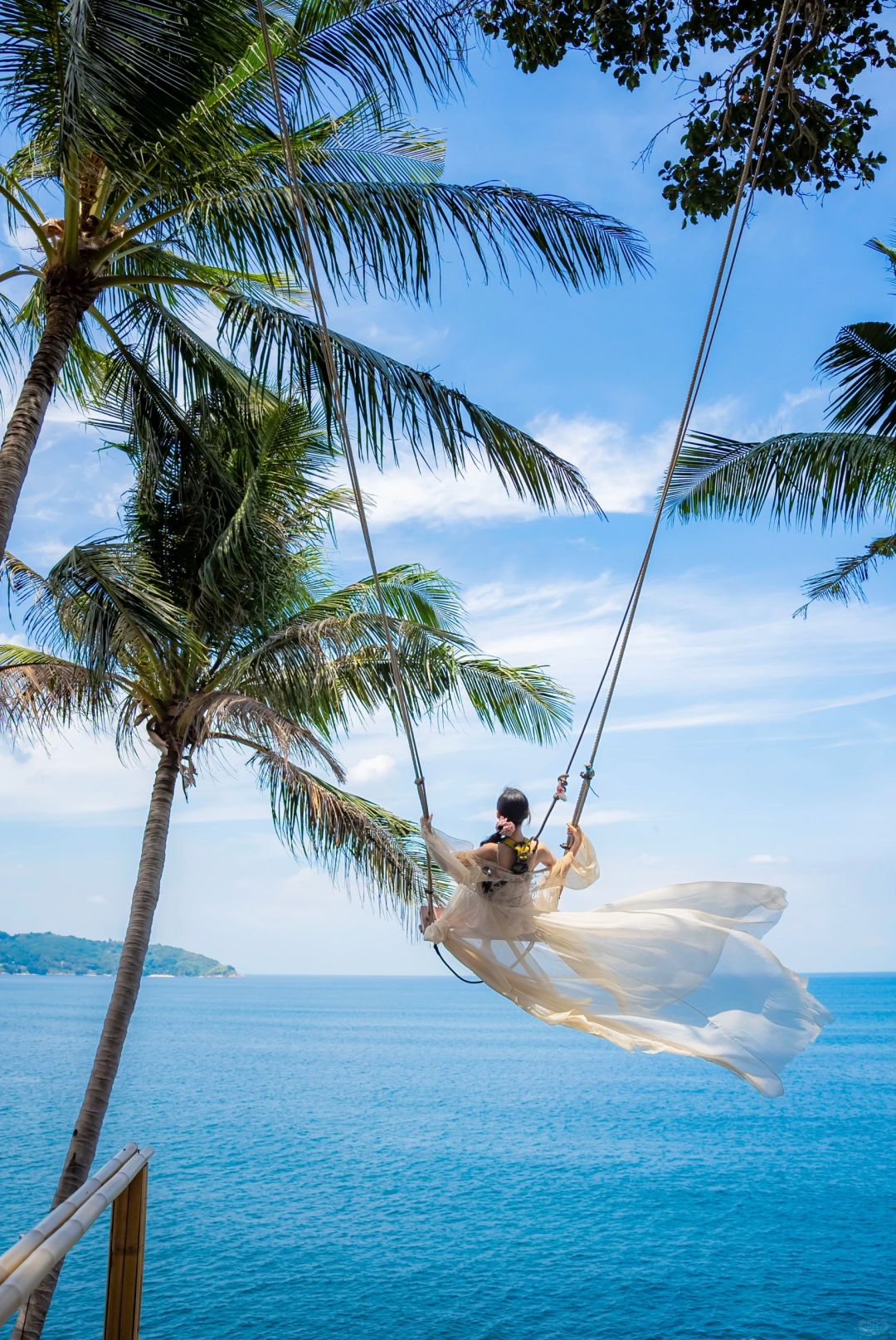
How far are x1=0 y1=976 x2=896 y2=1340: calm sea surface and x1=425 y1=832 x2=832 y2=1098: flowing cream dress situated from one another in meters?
11.0

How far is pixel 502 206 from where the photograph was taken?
4.97 metres

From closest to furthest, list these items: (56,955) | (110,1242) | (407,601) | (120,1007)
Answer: (110,1242) < (120,1007) < (407,601) < (56,955)

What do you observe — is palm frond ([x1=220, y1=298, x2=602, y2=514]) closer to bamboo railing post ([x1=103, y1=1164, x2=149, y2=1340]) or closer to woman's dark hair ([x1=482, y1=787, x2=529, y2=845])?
woman's dark hair ([x1=482, y1=787, x2=529, y2=845])

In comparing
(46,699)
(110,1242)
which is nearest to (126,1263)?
(110,1242)

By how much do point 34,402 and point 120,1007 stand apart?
3395 mm

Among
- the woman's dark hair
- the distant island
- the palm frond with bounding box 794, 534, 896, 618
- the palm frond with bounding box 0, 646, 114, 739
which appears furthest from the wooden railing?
the distant island

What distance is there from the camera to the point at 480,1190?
75.0 feet

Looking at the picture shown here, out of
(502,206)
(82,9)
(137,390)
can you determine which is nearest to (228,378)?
(137,390)

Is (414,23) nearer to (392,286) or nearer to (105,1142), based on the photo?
(392,286)

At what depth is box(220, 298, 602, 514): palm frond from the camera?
493 cm

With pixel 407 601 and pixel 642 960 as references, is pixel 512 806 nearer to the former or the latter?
pixel 642 960

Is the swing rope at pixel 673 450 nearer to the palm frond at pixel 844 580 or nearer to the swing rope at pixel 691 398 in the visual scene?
the swing rope at pixel 691 398

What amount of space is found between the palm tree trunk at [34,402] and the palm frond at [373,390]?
0.74 metres

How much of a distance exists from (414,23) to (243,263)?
129 centimetres
